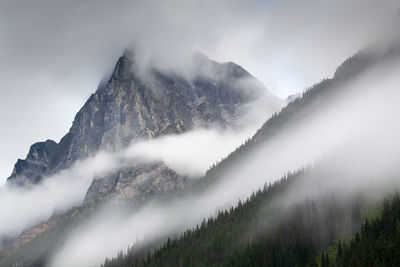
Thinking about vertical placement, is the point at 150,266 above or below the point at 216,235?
below

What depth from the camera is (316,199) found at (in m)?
199

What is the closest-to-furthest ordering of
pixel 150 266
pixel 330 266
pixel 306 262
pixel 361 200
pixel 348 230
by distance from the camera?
pixel 330 266, pixel 306 262, pixel 348 230, pixel 361 200, pixel 150 266

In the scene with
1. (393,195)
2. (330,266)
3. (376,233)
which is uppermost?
(393,195)

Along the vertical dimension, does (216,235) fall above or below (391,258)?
above

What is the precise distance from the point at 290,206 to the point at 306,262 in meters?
53.3

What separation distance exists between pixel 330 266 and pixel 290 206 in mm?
69356

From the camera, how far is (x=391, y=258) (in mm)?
112812

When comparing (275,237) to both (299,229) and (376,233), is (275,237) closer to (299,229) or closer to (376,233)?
(299,229)

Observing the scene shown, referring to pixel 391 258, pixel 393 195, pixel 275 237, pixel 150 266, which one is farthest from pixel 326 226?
pixel 150 266

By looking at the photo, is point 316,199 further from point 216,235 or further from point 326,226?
point 216,235

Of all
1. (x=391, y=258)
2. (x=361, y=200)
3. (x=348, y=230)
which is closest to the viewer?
(x=391, y=258)

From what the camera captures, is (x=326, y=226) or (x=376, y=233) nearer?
(x=376, y=233)

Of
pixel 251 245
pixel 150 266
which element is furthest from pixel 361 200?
pixel 150 266

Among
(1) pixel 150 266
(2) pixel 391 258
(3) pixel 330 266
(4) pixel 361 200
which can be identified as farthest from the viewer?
(1) pixel 150 266
